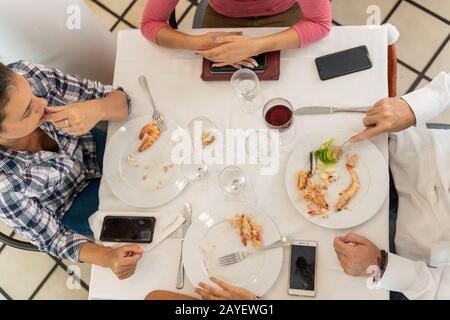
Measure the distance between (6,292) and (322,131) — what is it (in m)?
1.51

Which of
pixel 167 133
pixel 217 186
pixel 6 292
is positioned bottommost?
pixel 6 292

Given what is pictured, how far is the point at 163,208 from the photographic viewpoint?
1084mm

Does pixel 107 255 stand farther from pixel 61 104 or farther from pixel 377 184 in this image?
pixel 377 184

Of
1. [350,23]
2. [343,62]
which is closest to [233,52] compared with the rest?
[343,62]

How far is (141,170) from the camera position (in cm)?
112

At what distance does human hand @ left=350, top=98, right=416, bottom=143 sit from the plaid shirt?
680 mm

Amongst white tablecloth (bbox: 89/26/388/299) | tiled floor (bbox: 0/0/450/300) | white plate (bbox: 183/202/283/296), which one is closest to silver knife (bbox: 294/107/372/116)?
white tablecloth (bbox: 89/26/388/299)

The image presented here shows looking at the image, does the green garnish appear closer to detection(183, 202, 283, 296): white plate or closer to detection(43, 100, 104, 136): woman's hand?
detection(183, 202, 283, 296): white plate

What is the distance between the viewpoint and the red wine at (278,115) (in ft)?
3.50

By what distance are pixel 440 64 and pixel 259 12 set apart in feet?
3.15

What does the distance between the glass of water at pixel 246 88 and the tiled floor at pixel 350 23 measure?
1.04 m

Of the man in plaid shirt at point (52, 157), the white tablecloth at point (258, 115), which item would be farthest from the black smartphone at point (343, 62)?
the man in plaid shirt at point (52, 157)
